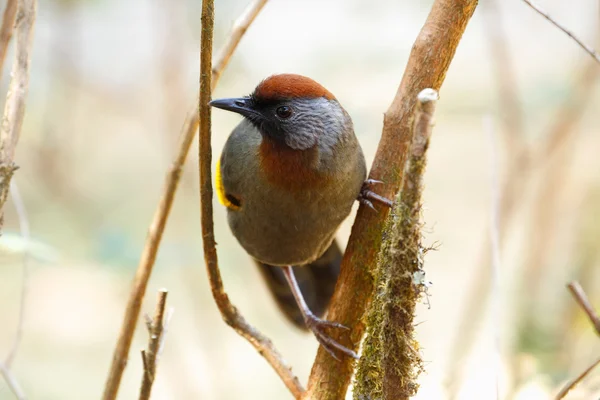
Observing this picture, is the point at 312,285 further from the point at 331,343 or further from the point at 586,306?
the point at 586,306

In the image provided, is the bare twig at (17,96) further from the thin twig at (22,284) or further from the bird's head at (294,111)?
the bird's head at (294,111)

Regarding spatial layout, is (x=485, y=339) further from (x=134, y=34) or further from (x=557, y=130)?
(x=134, y=34)

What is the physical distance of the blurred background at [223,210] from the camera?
3998mm

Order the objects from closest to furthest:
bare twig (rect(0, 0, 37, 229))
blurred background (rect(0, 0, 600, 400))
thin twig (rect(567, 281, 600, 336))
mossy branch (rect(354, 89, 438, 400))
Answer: mossy branch (rect(354, 89, 438, 400)) < thin twig (rect(567, 281, 600, 336)) < bare twig (rect(0, 0, 37, 229)) < blurred background (rect(0, 0, 600, 400))

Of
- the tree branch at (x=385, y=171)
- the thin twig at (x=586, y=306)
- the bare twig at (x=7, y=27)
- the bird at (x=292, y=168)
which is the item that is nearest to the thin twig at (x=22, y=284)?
the bare twig at (x=7, y=27)

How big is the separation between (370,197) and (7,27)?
1.14 metres

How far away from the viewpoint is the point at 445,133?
7.79 meters

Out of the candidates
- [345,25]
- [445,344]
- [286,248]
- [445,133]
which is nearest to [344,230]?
[445,344]

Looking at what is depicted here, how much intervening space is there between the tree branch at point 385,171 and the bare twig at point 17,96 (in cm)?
95

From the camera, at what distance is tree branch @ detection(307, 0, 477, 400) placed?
1.84 meters

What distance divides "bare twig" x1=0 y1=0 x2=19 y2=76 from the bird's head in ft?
2.38

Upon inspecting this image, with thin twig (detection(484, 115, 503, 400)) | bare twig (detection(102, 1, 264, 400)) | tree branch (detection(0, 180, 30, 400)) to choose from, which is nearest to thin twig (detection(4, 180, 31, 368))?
tree branch (detection(0, 180, 30, 400))

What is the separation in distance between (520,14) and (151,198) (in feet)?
13.4

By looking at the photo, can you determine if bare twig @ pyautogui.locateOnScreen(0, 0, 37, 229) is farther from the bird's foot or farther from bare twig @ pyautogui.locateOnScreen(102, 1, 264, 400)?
the bird's foot
